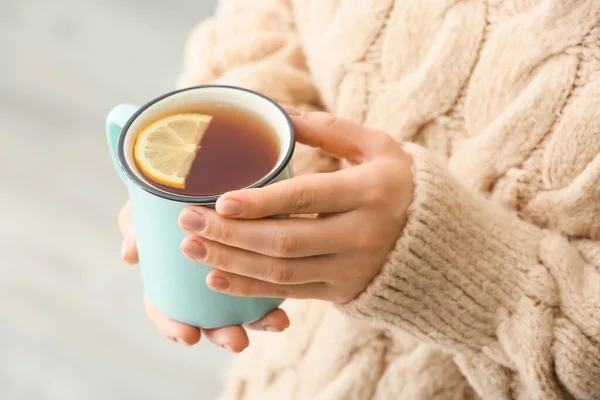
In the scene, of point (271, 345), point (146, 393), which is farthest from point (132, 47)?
point (271, 345)

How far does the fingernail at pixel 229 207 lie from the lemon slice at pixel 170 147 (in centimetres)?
4

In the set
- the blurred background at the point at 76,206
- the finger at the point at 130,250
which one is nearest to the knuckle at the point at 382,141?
the finger at the point at 130,250

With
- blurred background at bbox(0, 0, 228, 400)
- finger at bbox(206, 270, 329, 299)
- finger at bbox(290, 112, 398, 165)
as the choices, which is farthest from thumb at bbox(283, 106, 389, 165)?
blurred background at bbox(0, 0, 228, 400)

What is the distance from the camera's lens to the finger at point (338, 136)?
1.71ft

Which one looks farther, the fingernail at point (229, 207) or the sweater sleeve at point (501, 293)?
the sweater sleeve at point (501, 293)

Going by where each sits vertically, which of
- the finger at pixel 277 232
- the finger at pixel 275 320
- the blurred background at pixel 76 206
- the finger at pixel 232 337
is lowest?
the blurred background at pixel 76 206

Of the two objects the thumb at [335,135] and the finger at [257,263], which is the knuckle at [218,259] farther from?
the thumb at [335,135]

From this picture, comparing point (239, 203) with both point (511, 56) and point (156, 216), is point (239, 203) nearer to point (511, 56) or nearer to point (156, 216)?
point (156, 216)

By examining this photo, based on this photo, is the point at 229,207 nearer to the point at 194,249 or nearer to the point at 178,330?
the point at 194,249

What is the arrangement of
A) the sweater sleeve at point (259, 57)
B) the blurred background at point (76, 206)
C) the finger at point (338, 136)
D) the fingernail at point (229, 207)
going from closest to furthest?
the fingernail at point (229, 207), the finger at point (338, 136), the sweater sleeve at point (259, 57), the blurred background at point (76, 206)

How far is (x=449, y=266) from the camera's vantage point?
564 millimetres

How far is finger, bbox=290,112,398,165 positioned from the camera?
52 cm

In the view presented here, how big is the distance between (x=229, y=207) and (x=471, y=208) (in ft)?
0.79

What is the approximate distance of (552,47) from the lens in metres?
0.57
